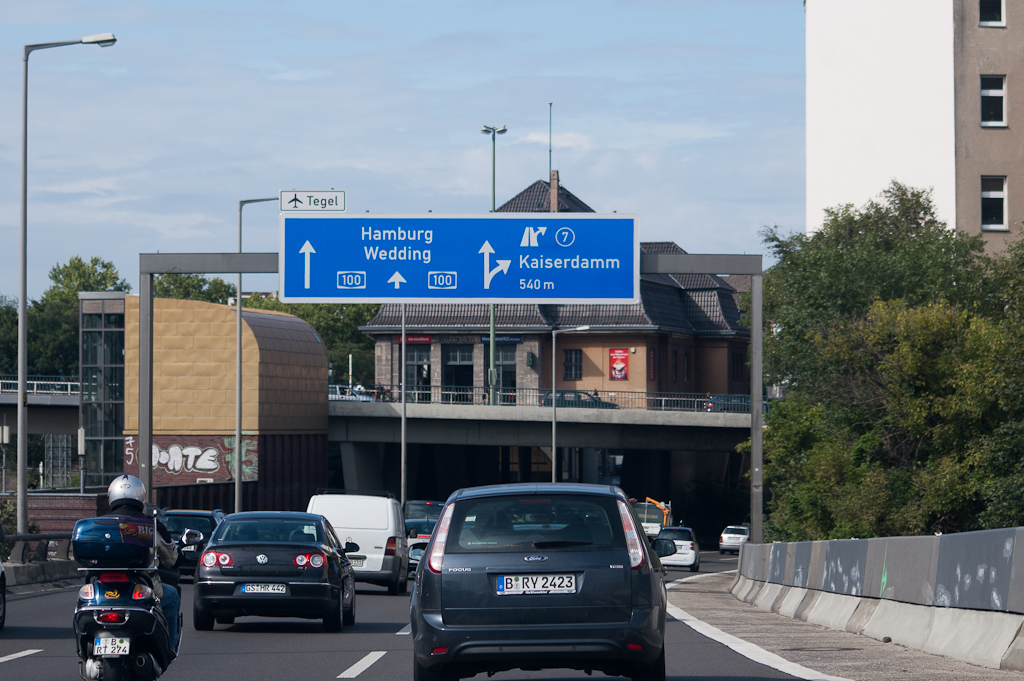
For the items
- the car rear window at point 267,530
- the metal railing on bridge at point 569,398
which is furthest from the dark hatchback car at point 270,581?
the metal railing on bridge at point 569,398

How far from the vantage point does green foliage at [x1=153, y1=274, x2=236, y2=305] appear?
131500mm

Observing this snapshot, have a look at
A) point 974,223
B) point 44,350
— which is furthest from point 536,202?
point 44,350

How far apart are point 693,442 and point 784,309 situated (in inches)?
581

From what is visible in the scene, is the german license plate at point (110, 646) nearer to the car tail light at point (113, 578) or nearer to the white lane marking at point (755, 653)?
the car tail light at point (113, 578)

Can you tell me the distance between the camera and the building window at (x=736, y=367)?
8819 centimetres

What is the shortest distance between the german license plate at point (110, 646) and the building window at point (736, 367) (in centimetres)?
→ 8126

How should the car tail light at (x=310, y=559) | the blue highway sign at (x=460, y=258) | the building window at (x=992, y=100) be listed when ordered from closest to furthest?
the car tail light at (x=310, y=559), the blue highway sign at (x=460, y=258), the building window at (x=992, y=100)

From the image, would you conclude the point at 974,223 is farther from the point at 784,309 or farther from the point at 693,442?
the point at 693,442

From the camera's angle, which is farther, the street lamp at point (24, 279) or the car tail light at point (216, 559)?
the street lamp at point (24, 279)

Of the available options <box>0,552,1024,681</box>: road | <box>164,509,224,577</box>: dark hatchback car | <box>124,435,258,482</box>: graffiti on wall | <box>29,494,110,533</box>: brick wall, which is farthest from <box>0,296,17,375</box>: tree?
<box>0,552,1024,681</box>: road

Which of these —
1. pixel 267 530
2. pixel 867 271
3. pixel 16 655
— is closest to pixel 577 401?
pixel 867 271

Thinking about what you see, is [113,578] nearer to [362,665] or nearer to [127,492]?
[127,492]

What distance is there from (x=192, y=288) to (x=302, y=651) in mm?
128247

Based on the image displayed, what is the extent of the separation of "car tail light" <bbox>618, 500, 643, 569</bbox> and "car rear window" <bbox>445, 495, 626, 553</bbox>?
36 mm
